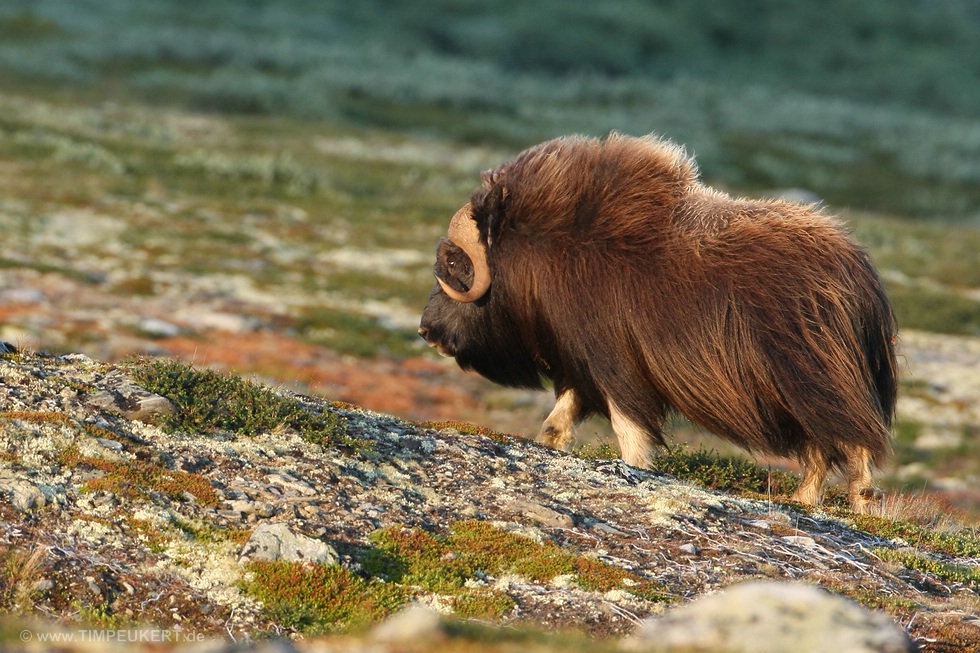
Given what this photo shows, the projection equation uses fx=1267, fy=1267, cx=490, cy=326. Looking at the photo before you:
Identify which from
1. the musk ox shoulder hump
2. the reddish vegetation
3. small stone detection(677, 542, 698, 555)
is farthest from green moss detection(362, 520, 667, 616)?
the reddish vegetation

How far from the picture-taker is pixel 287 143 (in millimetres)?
36375

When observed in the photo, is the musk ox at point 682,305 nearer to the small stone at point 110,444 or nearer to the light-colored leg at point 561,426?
the light-colored leg at point 561,426

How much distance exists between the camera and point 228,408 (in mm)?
6023

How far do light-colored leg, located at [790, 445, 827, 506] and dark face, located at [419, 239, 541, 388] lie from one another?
67.5 inches

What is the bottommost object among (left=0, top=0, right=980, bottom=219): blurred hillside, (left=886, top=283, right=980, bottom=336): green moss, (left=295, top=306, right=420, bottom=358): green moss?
(left=295, top=306, right=420, bottom=358): green moss

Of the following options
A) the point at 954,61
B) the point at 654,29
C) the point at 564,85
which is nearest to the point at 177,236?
the point at 564,85

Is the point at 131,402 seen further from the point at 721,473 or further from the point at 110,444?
the point at 721,473

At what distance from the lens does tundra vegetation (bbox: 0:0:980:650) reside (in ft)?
25.4

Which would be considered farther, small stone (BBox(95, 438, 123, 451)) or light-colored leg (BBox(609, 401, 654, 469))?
light-colored leg (BBox(609, 401, 654, 469))

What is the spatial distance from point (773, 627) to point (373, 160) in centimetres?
3270

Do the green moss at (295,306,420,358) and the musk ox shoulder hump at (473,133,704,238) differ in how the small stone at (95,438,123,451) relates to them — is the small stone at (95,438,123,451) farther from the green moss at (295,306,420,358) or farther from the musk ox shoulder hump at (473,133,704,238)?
the green moss at (295,306,420,358)

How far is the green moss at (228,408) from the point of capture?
231 inches

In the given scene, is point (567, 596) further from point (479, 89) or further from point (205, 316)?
point (479, 89)

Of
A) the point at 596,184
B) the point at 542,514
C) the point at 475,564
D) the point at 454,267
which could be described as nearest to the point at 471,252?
the point at 454,267
